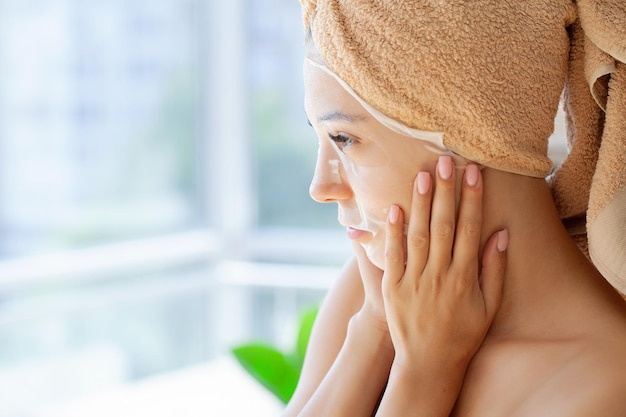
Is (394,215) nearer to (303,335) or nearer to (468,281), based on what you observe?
(468,281)

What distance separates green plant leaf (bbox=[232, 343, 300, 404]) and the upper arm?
0.37 metres

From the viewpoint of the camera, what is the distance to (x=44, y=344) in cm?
269

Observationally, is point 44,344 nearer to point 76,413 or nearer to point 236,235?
point 76,413

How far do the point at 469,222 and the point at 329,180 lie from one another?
0.55 feet

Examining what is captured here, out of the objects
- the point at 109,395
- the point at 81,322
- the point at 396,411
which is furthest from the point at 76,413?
the point at 396,411

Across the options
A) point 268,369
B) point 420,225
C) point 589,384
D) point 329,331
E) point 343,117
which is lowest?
point 268,369

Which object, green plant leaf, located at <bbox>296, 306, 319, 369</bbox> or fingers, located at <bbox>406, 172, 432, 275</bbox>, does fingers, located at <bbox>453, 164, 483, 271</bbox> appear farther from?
green plant leaf, located at <bbox>296, 306, 319, 369</bbox>

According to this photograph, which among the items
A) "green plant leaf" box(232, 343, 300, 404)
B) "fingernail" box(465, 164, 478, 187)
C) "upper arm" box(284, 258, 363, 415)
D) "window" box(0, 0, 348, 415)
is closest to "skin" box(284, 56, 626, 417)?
"fingernail" box(465, 164, 478, 187)

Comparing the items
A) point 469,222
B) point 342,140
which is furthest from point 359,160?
point 469,222

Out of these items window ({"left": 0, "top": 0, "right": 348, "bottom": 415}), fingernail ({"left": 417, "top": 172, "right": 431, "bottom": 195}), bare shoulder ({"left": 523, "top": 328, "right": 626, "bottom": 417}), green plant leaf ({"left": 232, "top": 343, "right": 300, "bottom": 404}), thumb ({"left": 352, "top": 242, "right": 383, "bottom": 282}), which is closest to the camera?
bare shoulder ({"left": 523, "top": 328, "right": 626, "bottom": 417})

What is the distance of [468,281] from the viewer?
2.75 ft

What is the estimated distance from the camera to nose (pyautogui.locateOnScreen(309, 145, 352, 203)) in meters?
0.87

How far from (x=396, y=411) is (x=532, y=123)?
0.35 meters

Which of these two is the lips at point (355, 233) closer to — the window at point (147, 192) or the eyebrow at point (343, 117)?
the eyebrow at point (343, 117)
